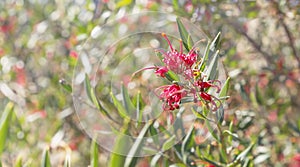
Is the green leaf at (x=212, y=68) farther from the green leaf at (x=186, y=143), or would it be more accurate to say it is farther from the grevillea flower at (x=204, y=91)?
the green leaf at (x=186, y=143)

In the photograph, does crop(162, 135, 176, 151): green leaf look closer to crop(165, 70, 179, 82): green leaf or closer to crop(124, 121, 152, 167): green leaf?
crop(124, 121, 152, 167): green leaf

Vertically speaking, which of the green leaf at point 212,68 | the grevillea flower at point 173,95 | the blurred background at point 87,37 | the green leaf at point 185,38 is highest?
the green leaf at point 185,38

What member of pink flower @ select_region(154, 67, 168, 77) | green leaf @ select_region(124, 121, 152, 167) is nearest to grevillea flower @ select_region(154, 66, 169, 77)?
pink flower @ select_region(154, 67, 168, 77)

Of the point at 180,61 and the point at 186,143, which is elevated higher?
the point at 180,61

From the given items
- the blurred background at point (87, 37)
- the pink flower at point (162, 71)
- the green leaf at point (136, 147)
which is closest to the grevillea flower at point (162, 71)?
the pink flower at point (162, 71)

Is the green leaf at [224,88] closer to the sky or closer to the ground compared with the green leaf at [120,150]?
closer to the sky

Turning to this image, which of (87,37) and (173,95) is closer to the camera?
(173,95)

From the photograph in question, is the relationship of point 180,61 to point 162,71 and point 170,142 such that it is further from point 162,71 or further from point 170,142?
point 170,142

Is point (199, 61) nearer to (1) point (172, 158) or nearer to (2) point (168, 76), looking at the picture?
(2) point (168, 76)

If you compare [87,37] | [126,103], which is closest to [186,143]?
[126,103]
